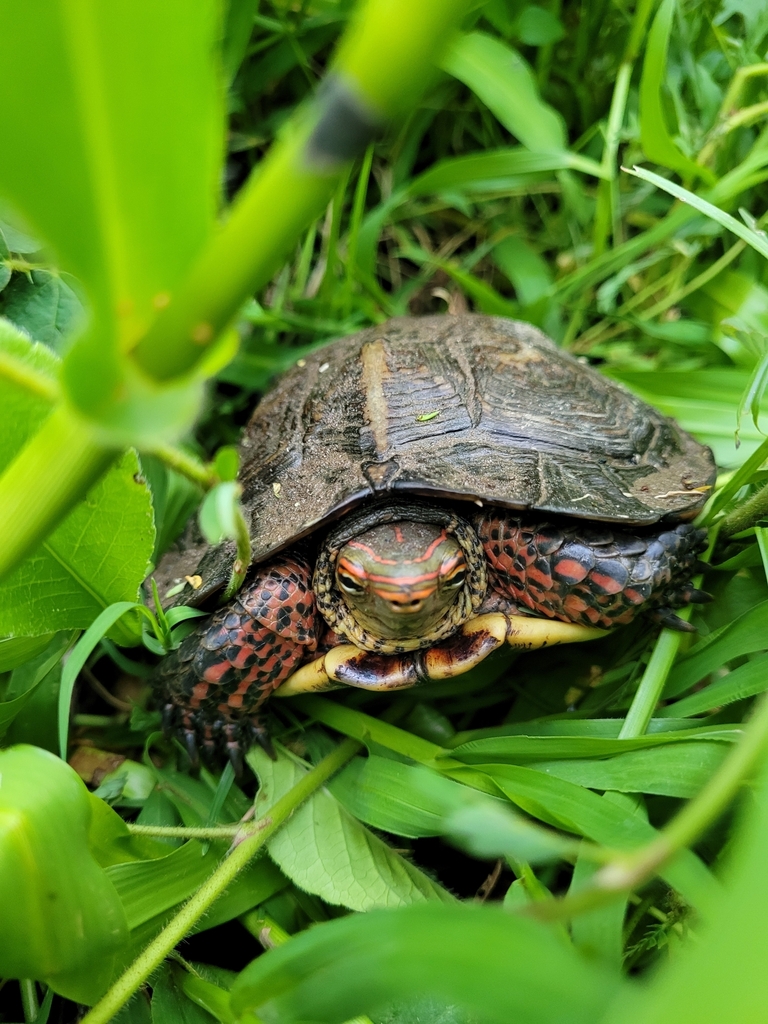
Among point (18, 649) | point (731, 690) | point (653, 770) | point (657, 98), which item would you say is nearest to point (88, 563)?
point (18, 649)

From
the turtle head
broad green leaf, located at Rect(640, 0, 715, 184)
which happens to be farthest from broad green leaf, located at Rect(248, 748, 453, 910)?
broad green leaf, located at Rect(640, 0, 715, 184)

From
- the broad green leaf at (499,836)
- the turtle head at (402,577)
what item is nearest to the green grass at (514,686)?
the broad green leaf at (499,836)

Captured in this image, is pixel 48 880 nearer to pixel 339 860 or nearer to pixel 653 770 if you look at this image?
pixel 339 860

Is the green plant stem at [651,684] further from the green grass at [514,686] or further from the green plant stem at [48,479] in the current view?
the green plant stem at [48,479]

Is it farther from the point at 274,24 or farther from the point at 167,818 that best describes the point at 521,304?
the point at 167,818

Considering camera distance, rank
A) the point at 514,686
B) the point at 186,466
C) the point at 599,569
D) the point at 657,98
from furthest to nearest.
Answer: the point at 657,98 < the point at 514,686 < the point at 599,569 < the point at 186,466

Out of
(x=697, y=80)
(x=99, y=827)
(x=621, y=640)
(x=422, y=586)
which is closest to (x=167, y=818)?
(x=99, y=827)
